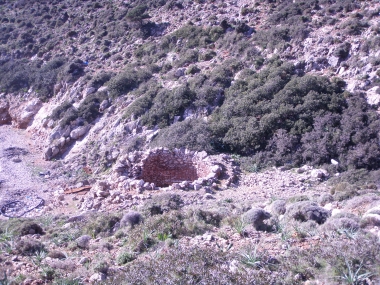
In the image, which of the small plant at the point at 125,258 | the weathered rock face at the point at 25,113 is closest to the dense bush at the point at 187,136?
the small plant at the point at 125,258

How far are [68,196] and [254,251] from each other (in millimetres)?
9839

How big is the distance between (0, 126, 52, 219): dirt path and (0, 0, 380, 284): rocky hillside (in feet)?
0.37

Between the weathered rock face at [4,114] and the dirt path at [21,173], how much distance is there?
166 cm

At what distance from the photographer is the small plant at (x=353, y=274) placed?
4.35 m

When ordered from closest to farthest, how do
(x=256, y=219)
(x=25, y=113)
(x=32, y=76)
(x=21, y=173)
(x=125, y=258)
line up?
(x=125, y=258)
(x=256, y=219)
(x=21, y=173)
(x=25, y=113)
(x=32, y=76)

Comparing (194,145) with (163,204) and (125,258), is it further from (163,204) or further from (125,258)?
(125,258)

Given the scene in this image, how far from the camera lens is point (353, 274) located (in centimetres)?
445

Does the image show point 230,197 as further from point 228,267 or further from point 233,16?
point 233,16

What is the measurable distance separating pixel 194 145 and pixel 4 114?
55.1 ft

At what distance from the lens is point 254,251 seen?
5.42m

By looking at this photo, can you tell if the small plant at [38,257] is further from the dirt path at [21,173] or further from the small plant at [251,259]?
the dirt path at [21,173]

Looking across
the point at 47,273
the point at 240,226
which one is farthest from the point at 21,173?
the point at 240,226

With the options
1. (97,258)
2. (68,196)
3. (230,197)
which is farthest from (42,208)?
(97,258)

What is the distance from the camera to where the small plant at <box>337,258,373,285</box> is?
435cm
